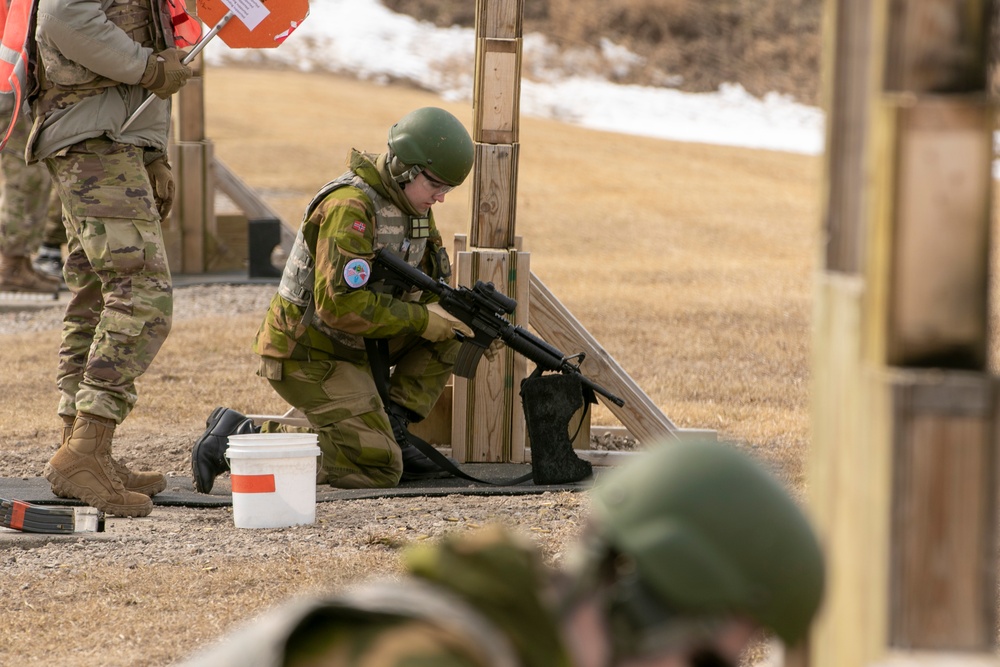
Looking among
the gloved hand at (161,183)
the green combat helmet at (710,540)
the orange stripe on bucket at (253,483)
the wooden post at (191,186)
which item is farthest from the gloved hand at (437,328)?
the wooden post at (191,186)

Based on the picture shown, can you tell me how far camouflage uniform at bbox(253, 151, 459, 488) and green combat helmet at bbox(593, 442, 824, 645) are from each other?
3.73 meters

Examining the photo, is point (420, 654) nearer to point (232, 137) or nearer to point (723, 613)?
point (723, 613)

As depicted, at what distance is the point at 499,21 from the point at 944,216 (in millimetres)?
4342

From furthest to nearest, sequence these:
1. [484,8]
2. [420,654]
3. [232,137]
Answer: [232,137]
[484,8]
[420,654]

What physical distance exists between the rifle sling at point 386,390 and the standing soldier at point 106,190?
1059 millimetres

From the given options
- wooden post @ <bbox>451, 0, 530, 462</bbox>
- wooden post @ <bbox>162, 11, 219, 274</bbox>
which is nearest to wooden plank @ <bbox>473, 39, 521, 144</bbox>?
wooden post @ <bbox>451, 0, 530, 462</bbox>

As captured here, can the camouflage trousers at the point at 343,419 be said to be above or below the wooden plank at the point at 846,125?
below

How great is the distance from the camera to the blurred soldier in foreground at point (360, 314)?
17.5 ft

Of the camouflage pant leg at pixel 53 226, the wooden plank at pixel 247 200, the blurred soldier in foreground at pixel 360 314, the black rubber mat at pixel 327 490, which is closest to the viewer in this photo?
the black rubber mat at pixel 327 490

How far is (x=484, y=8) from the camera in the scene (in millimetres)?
A: 5902

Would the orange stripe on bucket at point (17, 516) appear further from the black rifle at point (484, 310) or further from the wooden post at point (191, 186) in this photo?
the wooden post at point (191, 186)

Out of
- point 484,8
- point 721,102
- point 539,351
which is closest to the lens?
point 539,351

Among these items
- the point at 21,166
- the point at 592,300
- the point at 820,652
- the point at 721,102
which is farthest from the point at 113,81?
the point at 721,102

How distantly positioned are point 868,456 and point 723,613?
1.23 feet
